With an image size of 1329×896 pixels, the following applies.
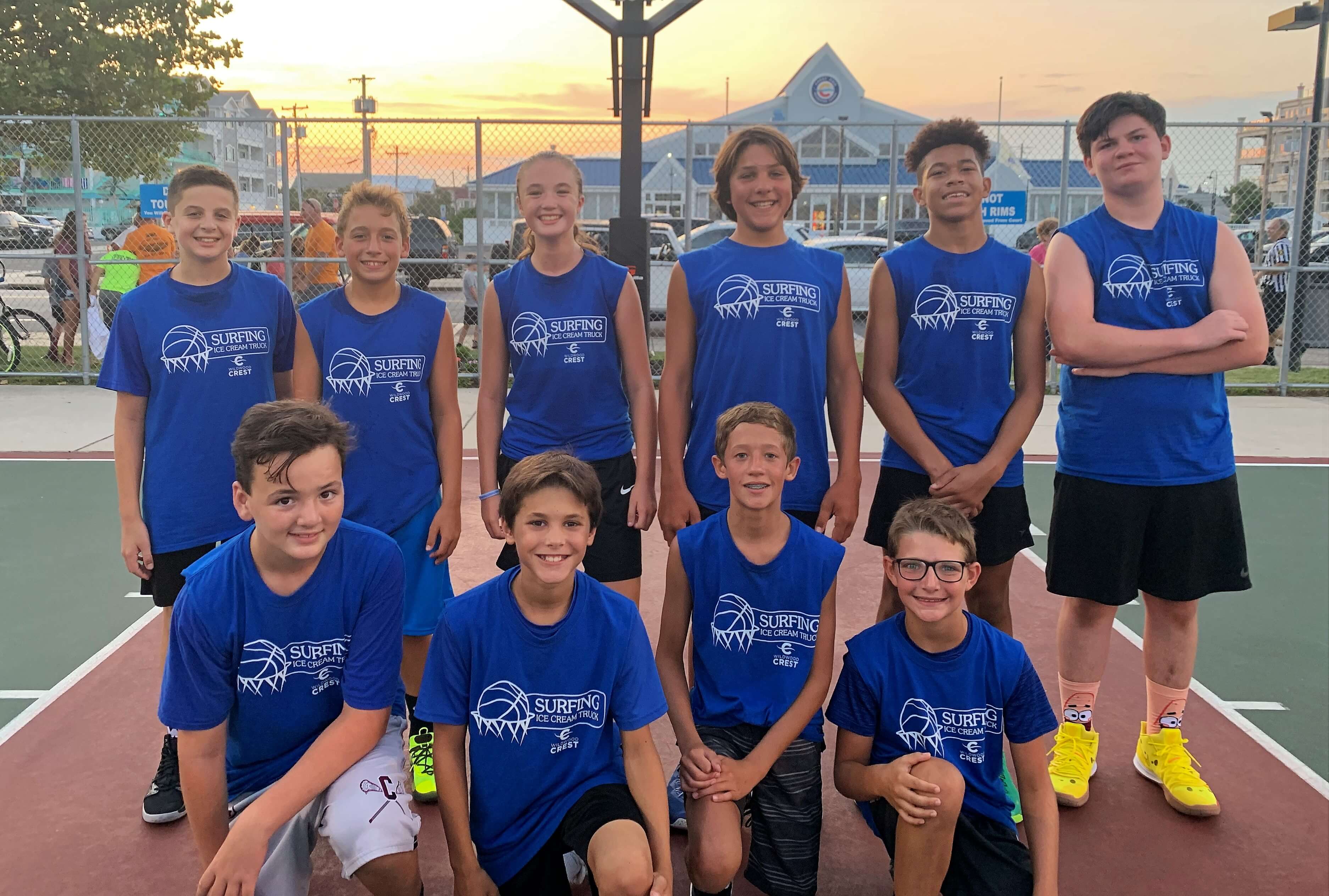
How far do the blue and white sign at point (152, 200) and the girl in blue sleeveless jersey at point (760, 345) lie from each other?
9207 mm

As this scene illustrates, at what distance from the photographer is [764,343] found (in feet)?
10.0

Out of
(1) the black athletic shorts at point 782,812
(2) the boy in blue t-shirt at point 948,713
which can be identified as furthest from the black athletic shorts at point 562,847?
(2) the boy in blue t-shirt at point 948,713

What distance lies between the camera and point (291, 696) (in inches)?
99.2

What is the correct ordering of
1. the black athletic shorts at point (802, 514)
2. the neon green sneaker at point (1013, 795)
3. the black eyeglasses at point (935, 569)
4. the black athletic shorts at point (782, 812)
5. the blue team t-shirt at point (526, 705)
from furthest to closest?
1. the black athletic shorts at point (802, 514)
2. the neon green sneaker at point (1013, 795)
3. the black athletic shorts at point (782, 812)
4. the black eyeglasses at point (935, 569)
5. the blue team t-shirt at point (526, 705)

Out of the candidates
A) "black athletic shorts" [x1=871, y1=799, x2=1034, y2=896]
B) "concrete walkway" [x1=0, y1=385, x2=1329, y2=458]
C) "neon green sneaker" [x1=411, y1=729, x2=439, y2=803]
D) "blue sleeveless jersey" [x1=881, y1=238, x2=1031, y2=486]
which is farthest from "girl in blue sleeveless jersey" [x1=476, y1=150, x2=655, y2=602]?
"concrete walkway" [x1=0, y1=385, x2=1329, y2=458]

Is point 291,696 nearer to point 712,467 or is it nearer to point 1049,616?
point 712,467

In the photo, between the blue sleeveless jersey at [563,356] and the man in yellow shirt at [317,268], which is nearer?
the blue sleeveless jersey at [563,356]

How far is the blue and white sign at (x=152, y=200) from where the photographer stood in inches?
415

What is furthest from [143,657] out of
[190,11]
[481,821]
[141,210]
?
[190,11]

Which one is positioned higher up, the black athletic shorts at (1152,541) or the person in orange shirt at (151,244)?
the person in orange shirt at (151,244)

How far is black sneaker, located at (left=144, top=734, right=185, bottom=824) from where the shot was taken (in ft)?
10.00

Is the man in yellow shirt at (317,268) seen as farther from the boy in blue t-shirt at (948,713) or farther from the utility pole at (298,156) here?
the boy in blue t-shirt at (948,713)

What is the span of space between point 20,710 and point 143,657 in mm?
529

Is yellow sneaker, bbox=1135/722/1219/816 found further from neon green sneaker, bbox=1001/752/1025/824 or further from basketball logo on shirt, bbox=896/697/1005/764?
basketball logo on shirt, bbox=896/697/1005/764
